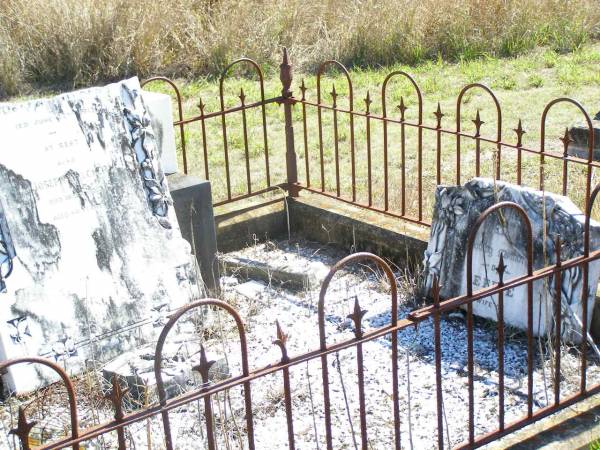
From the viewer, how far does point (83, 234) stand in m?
4.58

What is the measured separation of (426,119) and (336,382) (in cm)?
443

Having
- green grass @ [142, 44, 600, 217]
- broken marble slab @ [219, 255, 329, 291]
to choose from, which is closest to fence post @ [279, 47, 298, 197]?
green grass @ [142, 44, 600, 217]

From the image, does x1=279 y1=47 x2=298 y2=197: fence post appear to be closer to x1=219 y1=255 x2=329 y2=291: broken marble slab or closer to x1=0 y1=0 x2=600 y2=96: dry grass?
x1=219 y1=255 x2=329 y2=291: broken marble slab

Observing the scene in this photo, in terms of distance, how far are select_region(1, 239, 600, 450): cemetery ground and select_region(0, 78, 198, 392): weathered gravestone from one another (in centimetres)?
24

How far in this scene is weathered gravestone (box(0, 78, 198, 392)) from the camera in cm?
437

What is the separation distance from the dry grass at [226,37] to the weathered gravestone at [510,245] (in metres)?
5.71

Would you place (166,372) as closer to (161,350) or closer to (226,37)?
(161,350)

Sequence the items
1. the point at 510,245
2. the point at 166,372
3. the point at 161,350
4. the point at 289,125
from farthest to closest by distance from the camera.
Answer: the point at 289,125, the point at 510,245, the point at 166,372, the point at 161,350

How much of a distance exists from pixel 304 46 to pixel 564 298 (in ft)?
23.6

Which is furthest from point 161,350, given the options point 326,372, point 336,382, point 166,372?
point 336,382

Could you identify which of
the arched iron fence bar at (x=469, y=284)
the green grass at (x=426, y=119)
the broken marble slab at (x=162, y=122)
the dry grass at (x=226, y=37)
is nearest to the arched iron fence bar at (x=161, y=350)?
the arched iron fence bar at (x=469, y=284)

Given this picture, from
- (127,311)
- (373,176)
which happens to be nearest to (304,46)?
(373,176)

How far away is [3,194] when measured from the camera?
4363 millimetres

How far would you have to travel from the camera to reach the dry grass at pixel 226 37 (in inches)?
408
